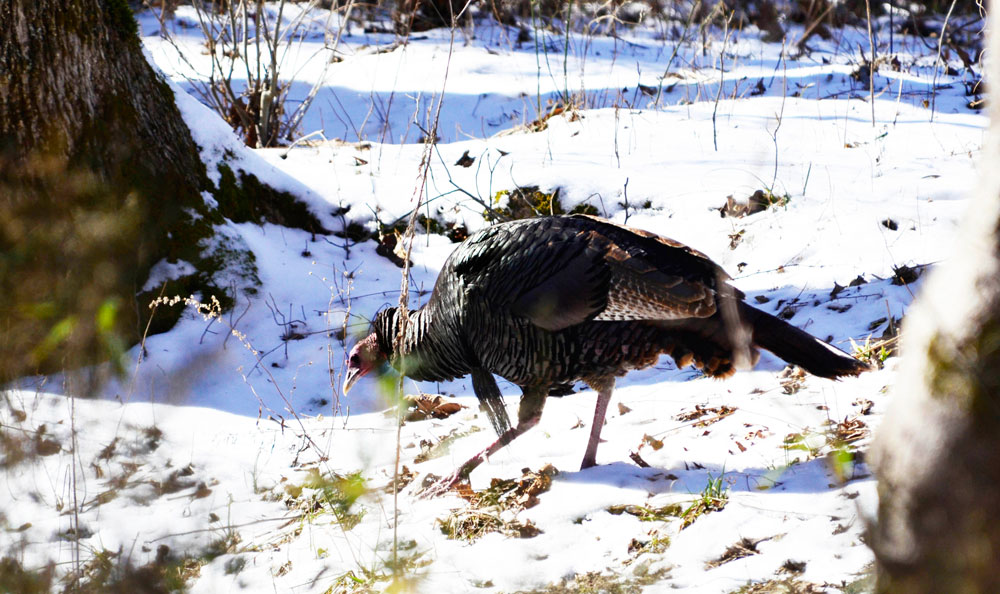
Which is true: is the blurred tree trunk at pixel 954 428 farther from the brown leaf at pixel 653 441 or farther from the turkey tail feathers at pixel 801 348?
the brown leaf at pixel 653 441

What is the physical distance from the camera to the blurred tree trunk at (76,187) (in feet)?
12.9

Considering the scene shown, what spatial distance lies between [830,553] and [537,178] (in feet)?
11.6

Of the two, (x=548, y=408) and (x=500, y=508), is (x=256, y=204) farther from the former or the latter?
(x=500, y=508)

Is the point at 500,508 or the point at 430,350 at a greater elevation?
the point at 430,350

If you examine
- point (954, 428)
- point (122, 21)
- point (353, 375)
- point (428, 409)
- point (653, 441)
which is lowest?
point (428, 409)

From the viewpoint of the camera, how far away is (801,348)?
9.07 ft


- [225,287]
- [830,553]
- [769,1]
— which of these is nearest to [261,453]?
[225,287]

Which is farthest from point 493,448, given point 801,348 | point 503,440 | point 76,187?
point 76,187

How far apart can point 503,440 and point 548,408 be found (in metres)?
0.71

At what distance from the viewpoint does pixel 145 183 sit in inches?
175

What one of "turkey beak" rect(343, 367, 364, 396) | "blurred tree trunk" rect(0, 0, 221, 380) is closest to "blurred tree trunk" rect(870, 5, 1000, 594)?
"turkey beak" rect(343, 367, 364, 396)

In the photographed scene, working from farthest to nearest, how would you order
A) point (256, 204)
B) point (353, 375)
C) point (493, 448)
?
point (256, 204), point (353, 375), point (493, 448)

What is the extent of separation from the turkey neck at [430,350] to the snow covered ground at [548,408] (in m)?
0.33

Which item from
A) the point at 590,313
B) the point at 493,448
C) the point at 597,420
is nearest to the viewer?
the point at 590,313
